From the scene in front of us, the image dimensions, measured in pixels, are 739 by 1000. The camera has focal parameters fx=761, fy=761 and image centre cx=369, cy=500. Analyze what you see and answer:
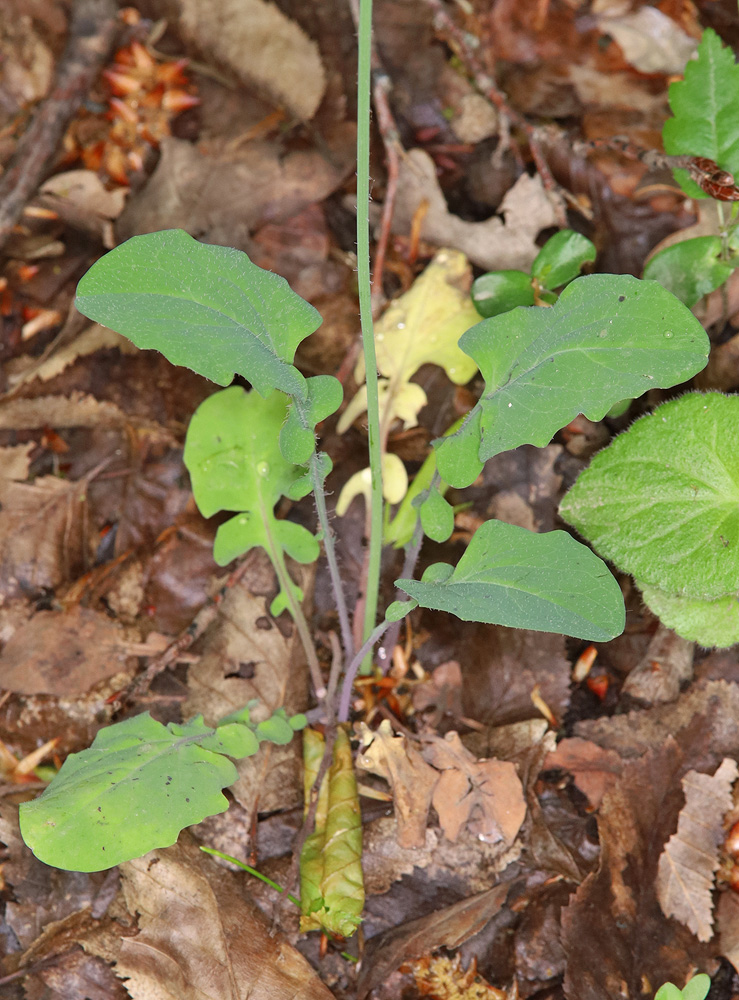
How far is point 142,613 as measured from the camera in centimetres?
241

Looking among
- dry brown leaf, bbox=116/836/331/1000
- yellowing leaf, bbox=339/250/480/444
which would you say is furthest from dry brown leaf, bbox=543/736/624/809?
yellowing leaf, bbox=339/250/480/444

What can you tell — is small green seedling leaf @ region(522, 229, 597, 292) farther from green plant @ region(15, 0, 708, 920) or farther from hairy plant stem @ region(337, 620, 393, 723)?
hairy plant stem @ region(337, 620, 393, 723)

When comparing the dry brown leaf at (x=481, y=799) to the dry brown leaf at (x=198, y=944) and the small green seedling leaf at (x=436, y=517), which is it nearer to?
the dry brown leaf at (x=198, y=944)

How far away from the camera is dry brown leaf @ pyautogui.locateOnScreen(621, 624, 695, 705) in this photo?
2193 mm

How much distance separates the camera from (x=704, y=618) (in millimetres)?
2004

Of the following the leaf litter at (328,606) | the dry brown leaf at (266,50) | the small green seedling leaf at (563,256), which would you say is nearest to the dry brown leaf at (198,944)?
the leaf litter at (328,606)

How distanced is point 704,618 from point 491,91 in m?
1.90

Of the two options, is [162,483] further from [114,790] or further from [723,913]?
[723,913]

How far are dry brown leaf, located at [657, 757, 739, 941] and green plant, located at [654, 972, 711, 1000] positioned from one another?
0.44ft

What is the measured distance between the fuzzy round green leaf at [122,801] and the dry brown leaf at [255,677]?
29cm

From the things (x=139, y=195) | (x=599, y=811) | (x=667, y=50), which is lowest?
(x=599, y=811)

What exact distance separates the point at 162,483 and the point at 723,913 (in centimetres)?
203

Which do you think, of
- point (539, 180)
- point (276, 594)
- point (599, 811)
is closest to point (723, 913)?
point (599, 811)

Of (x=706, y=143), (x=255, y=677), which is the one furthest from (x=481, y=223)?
(x=255, y=677)
